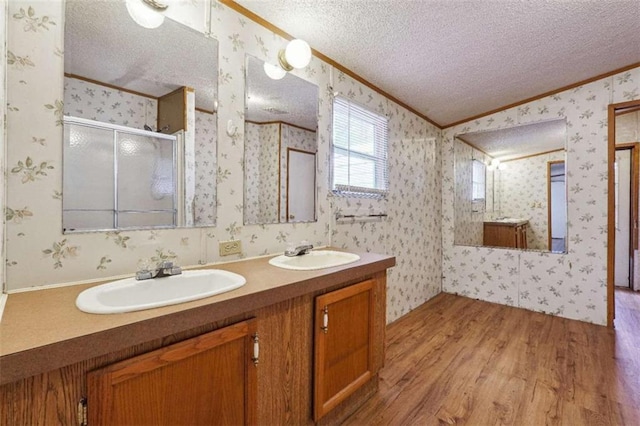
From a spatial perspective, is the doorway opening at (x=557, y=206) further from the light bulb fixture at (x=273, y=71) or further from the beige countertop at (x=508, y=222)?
the light bulb fixture at (x=273, y=71)

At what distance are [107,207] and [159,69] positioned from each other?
71cm

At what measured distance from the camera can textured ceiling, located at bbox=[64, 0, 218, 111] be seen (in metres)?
1.17

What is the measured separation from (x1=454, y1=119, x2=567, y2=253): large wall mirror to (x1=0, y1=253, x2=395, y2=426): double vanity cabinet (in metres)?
2.65

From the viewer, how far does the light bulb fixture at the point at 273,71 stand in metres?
1.80

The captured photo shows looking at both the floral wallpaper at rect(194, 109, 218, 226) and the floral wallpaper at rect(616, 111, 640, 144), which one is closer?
the floral wallpaper at rect(194, 109, 218, 226)

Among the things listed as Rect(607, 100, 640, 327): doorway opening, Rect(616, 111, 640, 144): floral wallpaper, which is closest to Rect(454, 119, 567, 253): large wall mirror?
Rect(607, 100, 640, 327): doorway opening

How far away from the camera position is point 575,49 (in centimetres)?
234

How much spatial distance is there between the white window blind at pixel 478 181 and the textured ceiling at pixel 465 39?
3.35ft

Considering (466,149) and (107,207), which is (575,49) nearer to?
(466,149)

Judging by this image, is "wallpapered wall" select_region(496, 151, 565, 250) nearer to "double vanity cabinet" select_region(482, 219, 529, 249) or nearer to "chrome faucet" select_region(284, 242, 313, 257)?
"double vanity cabinet" select_region(482, 219, 529, 249)

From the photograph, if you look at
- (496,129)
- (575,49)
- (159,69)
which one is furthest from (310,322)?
(496,129)

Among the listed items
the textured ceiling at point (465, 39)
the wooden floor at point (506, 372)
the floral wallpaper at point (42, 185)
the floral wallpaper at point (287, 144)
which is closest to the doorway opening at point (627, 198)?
the wooden floor at point (506, 372)

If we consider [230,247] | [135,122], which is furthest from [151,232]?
[135,122]

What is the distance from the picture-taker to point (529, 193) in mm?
3396
